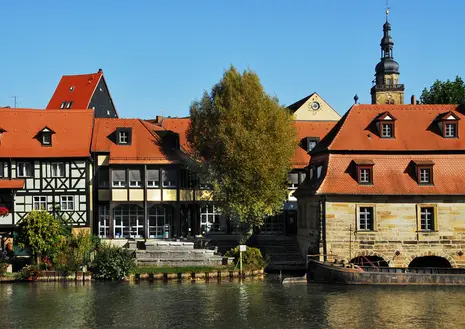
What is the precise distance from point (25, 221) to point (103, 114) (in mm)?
34596

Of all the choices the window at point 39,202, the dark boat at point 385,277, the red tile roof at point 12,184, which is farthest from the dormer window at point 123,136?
the dark boat at point 385,277

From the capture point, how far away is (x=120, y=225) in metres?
51.9

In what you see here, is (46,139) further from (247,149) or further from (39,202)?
(247,149)

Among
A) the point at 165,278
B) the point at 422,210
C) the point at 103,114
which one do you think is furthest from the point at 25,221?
the point at 103,114

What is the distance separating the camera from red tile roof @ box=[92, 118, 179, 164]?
51.0m

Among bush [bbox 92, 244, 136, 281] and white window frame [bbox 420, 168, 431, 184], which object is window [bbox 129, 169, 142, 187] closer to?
bush [bbox 92, 244, 136, 281]

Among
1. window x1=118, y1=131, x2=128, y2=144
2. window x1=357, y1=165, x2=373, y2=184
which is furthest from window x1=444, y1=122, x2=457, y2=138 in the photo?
window x1=118, y1=131, x2=128, y2=144

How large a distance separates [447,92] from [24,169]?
46.0 meters

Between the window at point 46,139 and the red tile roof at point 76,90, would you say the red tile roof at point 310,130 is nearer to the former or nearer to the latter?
the window at point 46,139

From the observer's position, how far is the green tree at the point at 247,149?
46719 mm

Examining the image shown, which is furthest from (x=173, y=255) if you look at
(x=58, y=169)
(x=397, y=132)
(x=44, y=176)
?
(x=397, y=132)

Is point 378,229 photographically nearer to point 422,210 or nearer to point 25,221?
point 422,210

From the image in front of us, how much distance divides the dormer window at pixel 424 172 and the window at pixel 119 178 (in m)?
20.6

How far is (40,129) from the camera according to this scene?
5206 cm
